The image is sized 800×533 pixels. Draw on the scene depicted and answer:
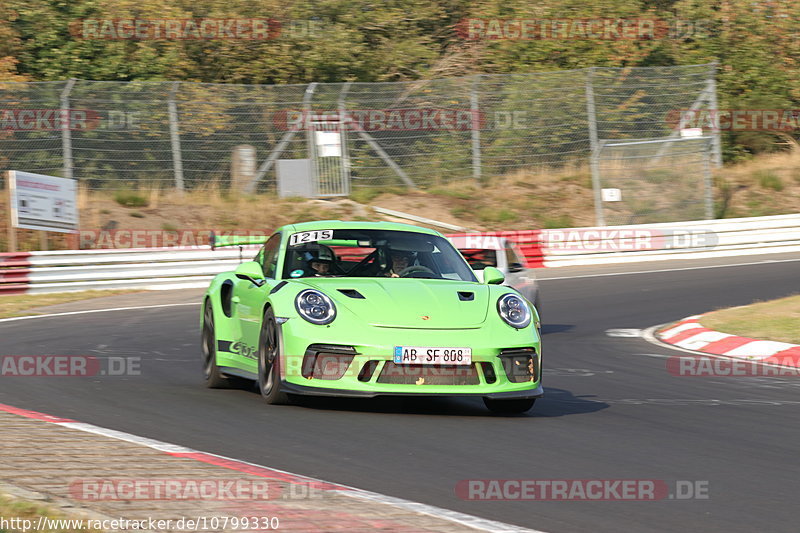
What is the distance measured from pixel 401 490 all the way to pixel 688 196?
21194mm

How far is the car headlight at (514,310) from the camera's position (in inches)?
299

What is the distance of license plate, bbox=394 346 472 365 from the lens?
23.5 ft

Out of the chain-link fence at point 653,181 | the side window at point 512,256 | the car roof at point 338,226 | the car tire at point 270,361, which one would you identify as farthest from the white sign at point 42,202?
the car tire at point 270,361

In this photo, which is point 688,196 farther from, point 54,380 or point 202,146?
point 54,380

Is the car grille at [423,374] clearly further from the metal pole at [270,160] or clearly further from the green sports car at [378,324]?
the metal pole at [270,160]

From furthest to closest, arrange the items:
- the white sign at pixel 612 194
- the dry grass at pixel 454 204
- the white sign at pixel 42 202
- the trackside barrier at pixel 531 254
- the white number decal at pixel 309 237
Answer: the white sign at pixel 612 194
the dry grass at pixel 454 204
the white sign at pixel 42 202
the trackside barrier at pixel 531 254
the white number decal at pixel 309 237

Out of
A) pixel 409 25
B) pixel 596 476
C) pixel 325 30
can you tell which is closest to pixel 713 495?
pixel 596 476

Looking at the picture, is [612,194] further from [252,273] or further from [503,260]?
[252,273]

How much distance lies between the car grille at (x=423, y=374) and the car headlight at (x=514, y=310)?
53 cm

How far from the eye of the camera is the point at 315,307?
24.3 feet

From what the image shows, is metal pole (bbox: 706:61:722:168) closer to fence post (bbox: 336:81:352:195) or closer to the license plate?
fence post (bbox: 336:81:352:195)

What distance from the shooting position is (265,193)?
1007 inches

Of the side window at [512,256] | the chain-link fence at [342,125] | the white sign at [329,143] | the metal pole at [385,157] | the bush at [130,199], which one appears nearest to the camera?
the side window at [512,256]

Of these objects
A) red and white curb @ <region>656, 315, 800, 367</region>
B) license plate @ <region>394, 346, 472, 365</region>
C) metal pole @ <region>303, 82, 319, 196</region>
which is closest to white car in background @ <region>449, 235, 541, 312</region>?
red and white curb @ <region>656, 315, 800, 367</region>
